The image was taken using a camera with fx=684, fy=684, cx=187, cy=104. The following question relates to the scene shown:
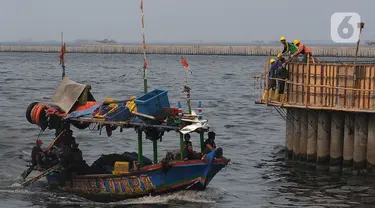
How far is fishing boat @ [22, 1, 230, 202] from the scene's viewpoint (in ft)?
77.4

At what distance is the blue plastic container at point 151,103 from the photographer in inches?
939

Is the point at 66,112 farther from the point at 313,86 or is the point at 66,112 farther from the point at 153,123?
the point at 313,86

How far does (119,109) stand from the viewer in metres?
24.4

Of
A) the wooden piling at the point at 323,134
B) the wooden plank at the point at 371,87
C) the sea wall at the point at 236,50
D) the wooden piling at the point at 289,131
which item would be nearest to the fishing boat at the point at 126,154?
the wooden piling at the point at 323,134

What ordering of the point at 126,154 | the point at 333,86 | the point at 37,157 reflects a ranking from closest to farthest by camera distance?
the point at 37,157
the point at 126,154
the point at 333,86

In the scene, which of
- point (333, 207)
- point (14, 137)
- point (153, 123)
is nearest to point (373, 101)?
point (333, 207)

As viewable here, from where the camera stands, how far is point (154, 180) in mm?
23953

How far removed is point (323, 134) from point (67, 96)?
10732mm

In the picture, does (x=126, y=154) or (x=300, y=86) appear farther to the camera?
(x=300, y=86)

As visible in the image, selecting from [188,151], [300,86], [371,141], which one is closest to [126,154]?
[188,151]

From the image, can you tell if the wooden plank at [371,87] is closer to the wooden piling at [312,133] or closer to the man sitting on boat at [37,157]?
the wooden piling at [312,133]

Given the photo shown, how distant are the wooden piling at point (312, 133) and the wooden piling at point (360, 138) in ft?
6.36

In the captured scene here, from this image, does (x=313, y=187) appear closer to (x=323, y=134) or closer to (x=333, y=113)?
(x=323, y=134)

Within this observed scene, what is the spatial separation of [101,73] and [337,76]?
261ft
